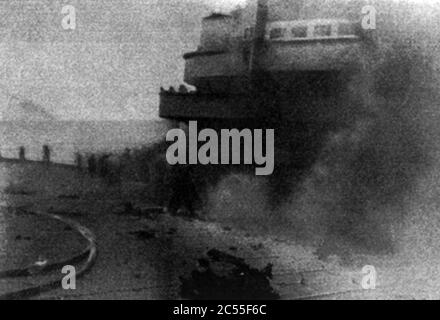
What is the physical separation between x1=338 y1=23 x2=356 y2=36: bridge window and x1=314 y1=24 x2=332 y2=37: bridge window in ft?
1.13

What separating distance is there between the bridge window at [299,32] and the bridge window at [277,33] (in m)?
0.45

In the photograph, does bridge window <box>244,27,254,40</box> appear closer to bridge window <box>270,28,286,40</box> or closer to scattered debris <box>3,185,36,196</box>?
bridge window <box>270,28,286,40</box>

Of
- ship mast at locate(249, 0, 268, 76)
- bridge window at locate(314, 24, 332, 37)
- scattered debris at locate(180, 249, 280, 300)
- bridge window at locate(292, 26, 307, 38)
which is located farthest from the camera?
ship mast at locate(249, 0, 268, 76)

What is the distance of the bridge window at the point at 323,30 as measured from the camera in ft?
49.2

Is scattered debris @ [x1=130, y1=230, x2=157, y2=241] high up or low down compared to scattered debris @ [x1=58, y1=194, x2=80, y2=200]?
up

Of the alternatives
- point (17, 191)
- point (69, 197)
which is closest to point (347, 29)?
point (69, 197)

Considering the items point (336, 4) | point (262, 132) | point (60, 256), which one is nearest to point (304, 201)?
point (262, 132)

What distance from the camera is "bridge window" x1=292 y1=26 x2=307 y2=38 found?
1562 centimetres

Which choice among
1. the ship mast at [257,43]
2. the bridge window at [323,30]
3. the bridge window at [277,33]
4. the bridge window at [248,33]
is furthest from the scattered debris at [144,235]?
the bridge window at [248,33]

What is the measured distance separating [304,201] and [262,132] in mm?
3074

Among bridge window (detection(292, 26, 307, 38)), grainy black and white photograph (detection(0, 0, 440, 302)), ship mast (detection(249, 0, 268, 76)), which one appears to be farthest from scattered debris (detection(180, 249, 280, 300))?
ship mast (detection(249, 0, 268, 76))

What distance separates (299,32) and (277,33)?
0.96 metres

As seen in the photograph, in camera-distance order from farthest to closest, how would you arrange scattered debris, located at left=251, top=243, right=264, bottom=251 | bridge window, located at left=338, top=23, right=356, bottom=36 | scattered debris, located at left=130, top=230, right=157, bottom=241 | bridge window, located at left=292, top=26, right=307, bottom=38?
bridge window, located at left=292, top=26, right=307, bottom=38 → bridge window, located at left=338, top=23, right=356, bottom=36 → scattered debris, located at left=130, top=230, right=157, bottom=241 → scattered debris, located at left=251, top=243, right=264, bottom=251

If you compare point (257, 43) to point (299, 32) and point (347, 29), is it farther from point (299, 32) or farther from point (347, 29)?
point (347, 29)
